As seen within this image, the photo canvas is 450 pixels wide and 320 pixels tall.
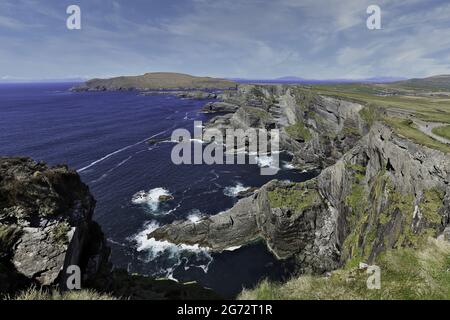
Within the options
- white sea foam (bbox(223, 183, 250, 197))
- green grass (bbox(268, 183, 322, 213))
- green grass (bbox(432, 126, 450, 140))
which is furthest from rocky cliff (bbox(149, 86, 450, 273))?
white sea foam (bbox(223, 183, 250, 197))

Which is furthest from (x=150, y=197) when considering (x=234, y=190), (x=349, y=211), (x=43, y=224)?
(x=43, y=224)

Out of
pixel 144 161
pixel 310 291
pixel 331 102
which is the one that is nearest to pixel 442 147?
pixel 310 291

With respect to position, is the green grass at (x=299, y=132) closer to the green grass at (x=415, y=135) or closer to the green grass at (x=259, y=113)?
the green grass at (x=259, y=113)

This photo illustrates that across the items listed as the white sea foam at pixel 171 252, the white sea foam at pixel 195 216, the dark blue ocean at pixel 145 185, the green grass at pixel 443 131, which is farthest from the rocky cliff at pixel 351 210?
the green grass at pixel 443 131

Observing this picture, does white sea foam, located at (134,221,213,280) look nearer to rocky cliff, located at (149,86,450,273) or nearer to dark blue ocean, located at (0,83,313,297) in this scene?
dark blue ocean, located at (0,83,313,297)

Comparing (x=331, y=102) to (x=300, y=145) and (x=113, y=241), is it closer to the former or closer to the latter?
(x=300, y=145)
